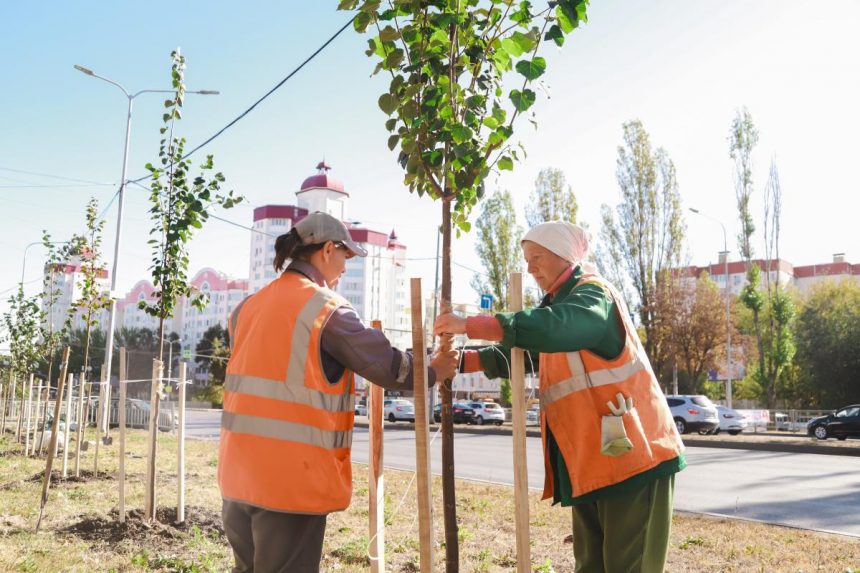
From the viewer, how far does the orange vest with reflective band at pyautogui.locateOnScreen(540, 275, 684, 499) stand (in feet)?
8.68

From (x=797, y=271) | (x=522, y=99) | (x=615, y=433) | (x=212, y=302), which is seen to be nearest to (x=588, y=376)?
(x=615, y=433)

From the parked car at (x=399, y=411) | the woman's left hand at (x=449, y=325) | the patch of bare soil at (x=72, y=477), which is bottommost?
the parked car at (x=399, y=411)

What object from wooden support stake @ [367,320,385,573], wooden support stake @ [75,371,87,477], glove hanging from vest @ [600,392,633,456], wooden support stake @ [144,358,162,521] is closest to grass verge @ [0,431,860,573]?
wooden support stake @ [144,358,162,521]

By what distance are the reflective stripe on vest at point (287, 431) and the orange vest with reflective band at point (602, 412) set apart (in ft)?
3.19

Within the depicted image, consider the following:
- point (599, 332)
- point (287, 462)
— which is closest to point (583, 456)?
point (599, 332)

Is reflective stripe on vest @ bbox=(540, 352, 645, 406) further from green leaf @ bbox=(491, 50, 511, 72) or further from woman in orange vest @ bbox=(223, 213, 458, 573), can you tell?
green leaf @ bbox=(491, 50, 511, 72)

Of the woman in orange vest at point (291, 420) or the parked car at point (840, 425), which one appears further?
the parked car at point (840, 425)

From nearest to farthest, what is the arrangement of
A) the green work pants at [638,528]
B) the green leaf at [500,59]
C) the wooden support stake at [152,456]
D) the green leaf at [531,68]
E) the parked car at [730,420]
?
1. the green work pants at [638,528]
2. the green leaf at [531,68]
3. the green leaf at [500,59]
4. the wooden support stake at [152,456]
5. the parked car at [730,420]

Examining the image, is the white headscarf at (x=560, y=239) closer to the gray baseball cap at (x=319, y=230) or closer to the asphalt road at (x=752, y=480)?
the gray baseball cap at (x=319, y=230)

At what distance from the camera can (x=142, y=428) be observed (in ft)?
82.3

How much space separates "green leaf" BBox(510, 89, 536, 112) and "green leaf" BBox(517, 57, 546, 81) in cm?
11

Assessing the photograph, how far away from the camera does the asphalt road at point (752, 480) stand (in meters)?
8.41

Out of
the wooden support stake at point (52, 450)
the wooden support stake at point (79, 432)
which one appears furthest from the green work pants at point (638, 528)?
the wooden support stake at point (79, 432)

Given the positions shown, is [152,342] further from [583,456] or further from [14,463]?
[583,456]
